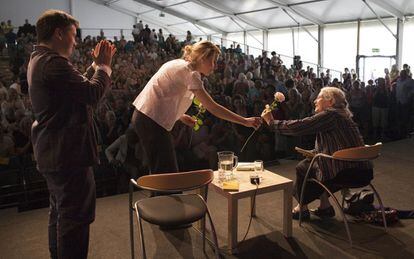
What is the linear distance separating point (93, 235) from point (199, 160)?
2034mm

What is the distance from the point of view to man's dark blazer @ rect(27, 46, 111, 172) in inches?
67.9

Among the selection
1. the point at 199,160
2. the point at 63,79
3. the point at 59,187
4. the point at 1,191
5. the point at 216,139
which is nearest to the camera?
the point at 63,79

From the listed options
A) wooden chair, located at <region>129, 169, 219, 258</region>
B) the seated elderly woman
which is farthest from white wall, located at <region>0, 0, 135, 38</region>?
wooden chair, located at <region>129, 169, 219, 258</region>

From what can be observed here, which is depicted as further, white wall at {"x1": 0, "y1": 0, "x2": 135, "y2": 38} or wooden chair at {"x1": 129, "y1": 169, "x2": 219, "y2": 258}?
white wall at {"x1": 0, "y1": 0, "x2": 135, "y2": 38}

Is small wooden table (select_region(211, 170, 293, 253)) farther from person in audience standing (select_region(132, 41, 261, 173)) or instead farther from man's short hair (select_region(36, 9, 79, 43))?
man's short hair (select_region(36, 9, 79, 43))

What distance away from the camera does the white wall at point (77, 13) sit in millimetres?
16344

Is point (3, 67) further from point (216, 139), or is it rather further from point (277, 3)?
point (277, 3)

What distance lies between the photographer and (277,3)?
46.8ft

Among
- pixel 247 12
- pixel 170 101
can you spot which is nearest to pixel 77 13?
pixel 247 12

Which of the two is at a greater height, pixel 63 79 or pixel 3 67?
pixel 3 67

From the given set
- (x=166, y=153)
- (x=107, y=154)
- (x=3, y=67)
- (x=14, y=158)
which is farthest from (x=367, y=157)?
(x=3, y=67)

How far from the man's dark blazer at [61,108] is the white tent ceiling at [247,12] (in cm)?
1193

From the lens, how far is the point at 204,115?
16.8 feet

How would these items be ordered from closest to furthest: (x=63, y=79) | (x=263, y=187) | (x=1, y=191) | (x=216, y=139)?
(x=63, y=79) → (x=263, y=187) → (x=1, y=191) → (x=216, y=139)
